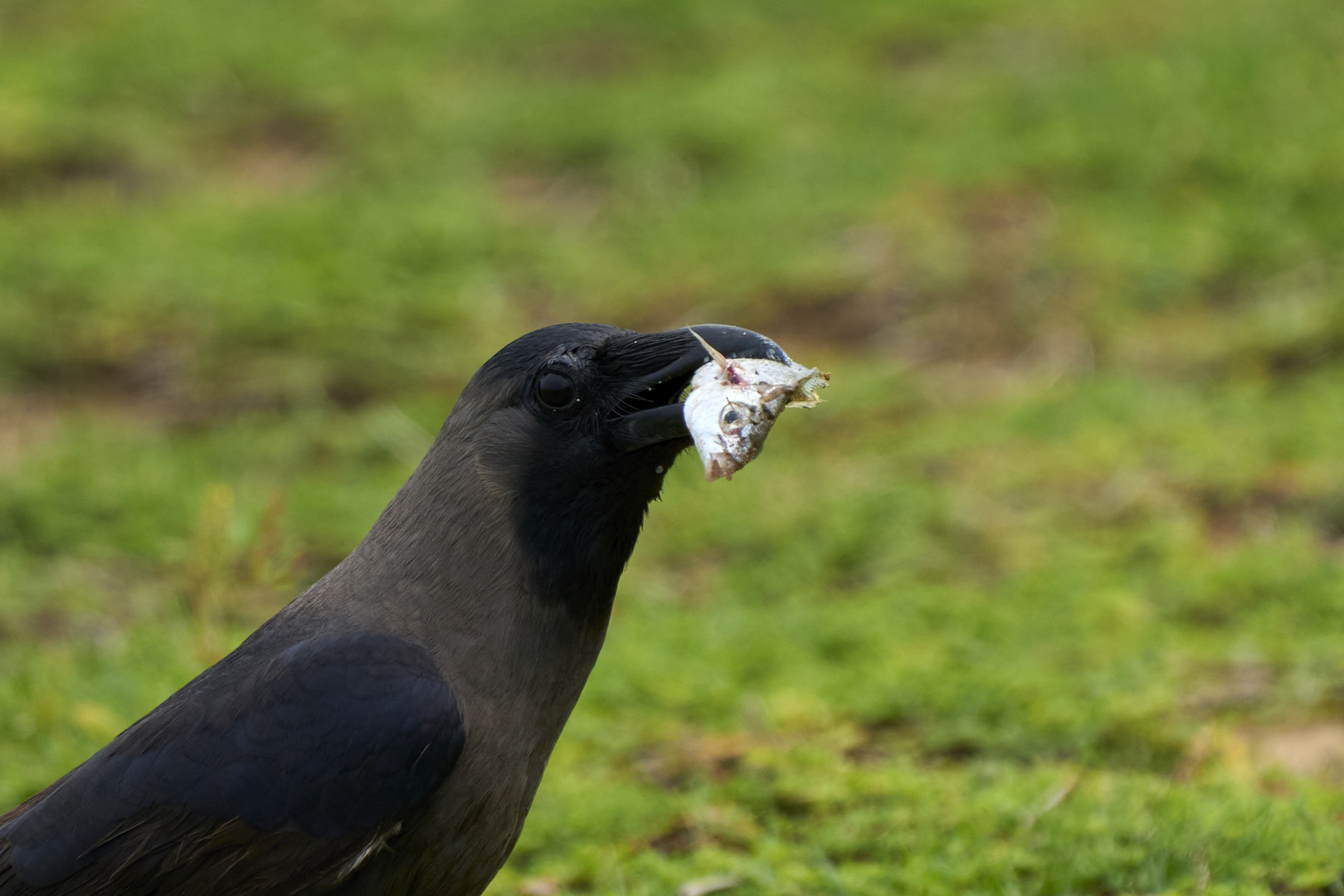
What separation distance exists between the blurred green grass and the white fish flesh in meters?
1.17

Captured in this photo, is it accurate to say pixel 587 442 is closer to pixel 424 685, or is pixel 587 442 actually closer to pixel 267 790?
pixel 424 685

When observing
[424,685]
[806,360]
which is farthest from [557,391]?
[806,360]

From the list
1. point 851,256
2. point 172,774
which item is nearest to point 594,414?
point 172,774

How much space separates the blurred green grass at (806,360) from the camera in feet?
12.7

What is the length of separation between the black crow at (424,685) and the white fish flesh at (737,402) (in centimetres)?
5

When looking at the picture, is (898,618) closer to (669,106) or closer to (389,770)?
(389,770)

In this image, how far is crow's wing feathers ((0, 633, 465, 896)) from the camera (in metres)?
2.51

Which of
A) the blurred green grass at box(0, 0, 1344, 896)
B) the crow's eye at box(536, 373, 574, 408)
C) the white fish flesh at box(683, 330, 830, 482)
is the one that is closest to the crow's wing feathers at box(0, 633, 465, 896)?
the crow's eye at box(536, 373, 574, 408)

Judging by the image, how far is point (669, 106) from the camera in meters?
8.88

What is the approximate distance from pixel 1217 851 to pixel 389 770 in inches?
68.8

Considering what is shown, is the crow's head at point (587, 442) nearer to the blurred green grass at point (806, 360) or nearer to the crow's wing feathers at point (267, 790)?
the crow's wing feathers at point (267, 790)

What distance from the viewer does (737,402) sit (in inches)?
99.6

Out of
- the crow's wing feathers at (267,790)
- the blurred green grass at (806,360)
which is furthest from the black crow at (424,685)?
the blurred green grass at (806,360)

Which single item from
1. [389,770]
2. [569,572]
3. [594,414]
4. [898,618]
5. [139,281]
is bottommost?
[389,770]
